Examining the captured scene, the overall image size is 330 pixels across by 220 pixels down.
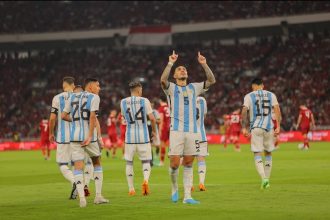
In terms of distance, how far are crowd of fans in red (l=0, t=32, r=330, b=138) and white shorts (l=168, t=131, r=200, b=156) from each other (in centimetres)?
3749

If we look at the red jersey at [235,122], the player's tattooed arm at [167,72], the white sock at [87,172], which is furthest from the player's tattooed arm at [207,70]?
the red jersey at [235,122]

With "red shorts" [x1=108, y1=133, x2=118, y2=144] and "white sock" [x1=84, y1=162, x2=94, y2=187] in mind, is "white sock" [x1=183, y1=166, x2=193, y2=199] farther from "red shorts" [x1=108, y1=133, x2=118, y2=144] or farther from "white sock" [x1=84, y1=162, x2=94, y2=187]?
"red shorts" [x1=108, y1=133, x2=118, y2=144]

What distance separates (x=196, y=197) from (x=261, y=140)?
9.34ft

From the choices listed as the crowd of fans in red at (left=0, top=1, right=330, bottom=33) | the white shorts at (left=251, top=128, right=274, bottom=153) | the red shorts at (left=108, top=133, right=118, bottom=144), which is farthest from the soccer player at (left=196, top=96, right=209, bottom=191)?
the crowd of fans in red at (left=0, top=1, right=330, bottom=33)

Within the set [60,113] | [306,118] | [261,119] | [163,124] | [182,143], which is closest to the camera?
[182,143]

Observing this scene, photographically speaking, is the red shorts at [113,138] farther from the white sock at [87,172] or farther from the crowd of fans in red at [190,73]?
the white sock at [87,172]

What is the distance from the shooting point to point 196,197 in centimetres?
1573

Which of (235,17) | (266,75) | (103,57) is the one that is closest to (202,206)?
(266,75)

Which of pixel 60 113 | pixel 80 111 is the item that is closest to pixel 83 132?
pixel 80 111

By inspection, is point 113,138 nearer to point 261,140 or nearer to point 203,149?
point 203,149

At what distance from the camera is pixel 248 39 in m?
68.6

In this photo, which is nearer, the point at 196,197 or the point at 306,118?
the point at 196,197

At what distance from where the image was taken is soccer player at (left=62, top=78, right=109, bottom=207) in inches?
570

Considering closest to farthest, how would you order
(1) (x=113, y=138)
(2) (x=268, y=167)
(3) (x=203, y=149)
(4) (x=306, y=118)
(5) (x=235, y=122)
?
1. (2) (x=268, y=167)
2. (3) (x=203, y=149)
3. (1) (x=113, y=138)
4. (4) (x=306, y=118)
5. (5) (x=235, y=122)
